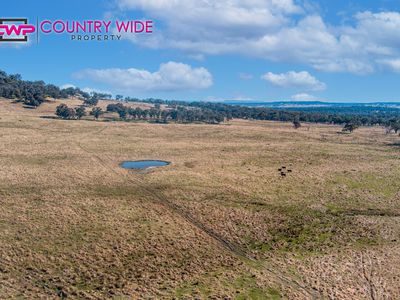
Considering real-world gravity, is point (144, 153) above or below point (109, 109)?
below

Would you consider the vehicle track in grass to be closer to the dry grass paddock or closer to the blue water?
the dry grass paddock

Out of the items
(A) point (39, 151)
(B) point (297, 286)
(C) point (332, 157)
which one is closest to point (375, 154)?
(C) point (332, 157)

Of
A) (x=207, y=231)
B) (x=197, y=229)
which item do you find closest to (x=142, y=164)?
(x=197, y=229)

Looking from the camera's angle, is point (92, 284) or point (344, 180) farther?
point (344, 180)

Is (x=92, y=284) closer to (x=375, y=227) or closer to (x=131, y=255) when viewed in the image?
(x=131, y=255)

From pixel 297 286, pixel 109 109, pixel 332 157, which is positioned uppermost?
pixel 109 109

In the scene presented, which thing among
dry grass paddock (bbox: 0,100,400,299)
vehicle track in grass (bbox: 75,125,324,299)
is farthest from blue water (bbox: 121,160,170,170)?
vehicle track in grass (bbox: 75,125,324,299)

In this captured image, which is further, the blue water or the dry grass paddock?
the blue water

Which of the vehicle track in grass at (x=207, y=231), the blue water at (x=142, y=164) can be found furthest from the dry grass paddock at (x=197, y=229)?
the blue water at (x=142, y=164)
